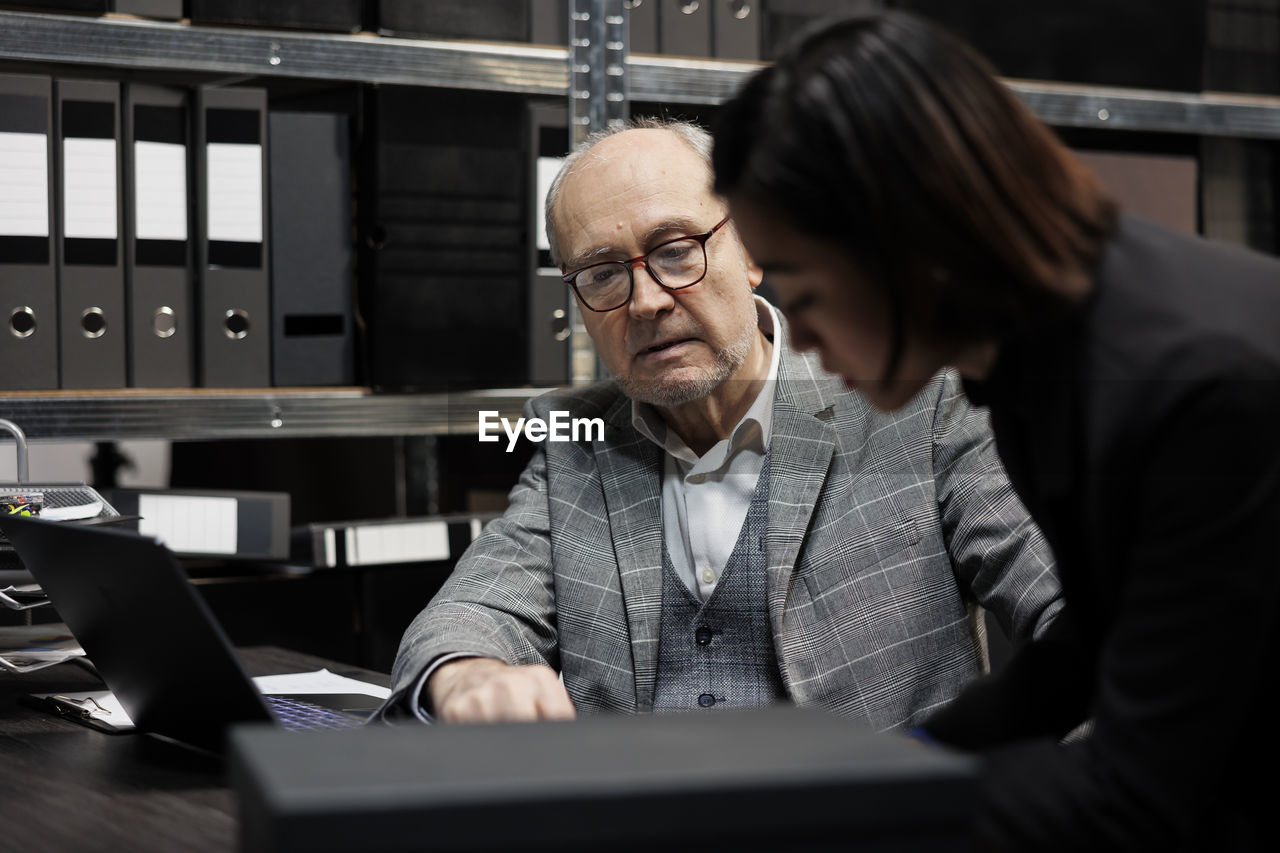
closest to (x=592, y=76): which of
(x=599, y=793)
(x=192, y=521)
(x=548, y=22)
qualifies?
(x=548, y=22)

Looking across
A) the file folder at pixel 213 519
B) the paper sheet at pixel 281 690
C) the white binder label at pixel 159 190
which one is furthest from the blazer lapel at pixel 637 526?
the white binder label at pixel 159 190

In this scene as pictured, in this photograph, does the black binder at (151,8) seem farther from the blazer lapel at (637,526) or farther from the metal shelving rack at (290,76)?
the blazer lapel at (637,526)

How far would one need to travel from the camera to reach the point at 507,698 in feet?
2.94

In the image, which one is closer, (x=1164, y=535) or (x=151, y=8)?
(x=1164, y=535)

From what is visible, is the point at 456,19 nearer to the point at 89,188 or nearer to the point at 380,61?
the point at 380,61

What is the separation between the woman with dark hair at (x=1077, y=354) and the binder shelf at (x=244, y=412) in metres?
1.24

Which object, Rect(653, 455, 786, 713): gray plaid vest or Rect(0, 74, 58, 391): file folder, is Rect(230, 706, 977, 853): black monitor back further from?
Rect(0, 74, 58, 391): file folder

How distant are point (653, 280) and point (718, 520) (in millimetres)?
260

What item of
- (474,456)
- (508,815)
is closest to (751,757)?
(508,815)

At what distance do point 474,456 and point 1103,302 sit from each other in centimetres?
178

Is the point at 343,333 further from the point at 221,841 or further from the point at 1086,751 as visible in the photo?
the point at 1086,751

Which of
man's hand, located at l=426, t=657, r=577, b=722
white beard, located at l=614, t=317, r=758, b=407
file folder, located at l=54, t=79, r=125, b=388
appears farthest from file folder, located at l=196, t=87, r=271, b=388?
man's hand, located at l=426, t=657, r=577, b=722

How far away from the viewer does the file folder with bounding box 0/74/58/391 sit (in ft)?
5.36

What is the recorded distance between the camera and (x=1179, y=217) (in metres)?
2.34
